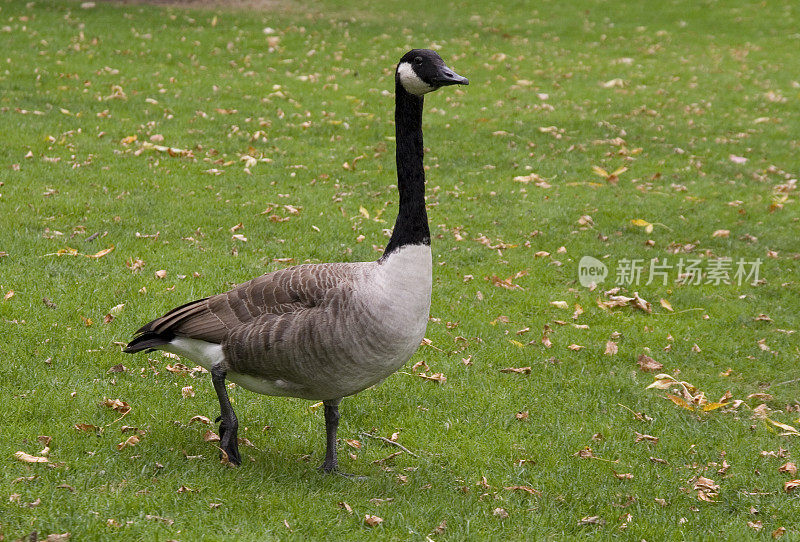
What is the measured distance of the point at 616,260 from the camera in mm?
11375

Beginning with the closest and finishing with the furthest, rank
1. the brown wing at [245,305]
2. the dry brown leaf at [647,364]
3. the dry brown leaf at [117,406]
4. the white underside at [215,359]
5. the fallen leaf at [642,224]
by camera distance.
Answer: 1. the brown wing at [245,305]
2. the white underside at [215,359]
3. the dry brown leaf at [117,406]
4. the dry brown leaf at [647,364]
5. the fallen leaf at [642,224]

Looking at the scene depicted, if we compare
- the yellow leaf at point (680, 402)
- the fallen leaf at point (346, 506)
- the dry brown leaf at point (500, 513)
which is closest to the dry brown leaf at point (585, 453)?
the dry brown leaf at point (500, 513)

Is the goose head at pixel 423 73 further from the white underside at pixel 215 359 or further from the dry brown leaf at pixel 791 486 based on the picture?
the dry brown leaf at pixel 791 486

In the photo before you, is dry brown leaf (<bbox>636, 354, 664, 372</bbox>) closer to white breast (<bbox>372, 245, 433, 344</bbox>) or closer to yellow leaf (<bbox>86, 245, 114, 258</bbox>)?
white breast (<bbox>372, 245, 433, 344</bbox>)

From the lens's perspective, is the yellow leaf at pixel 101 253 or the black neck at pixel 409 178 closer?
the black neck at pixel 409 178

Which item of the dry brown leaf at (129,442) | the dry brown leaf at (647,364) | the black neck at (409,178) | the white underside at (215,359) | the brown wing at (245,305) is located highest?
the black neck at (409,178)

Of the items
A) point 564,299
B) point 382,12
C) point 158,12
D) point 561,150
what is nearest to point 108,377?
point 564,299

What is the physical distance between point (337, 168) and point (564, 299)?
5433 millimetres

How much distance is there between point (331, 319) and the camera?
5.57 meters

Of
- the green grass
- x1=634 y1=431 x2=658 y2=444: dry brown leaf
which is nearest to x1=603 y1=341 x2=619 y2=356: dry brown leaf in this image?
the green grass

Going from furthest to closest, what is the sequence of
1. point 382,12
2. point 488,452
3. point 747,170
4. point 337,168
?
point 382,12
point 747,170
point 337,168
point 488,452

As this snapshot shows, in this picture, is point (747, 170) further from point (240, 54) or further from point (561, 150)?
point (240, 54)

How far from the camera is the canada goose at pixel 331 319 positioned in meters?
5.55

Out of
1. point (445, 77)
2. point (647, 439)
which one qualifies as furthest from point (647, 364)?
point (445, 77)
